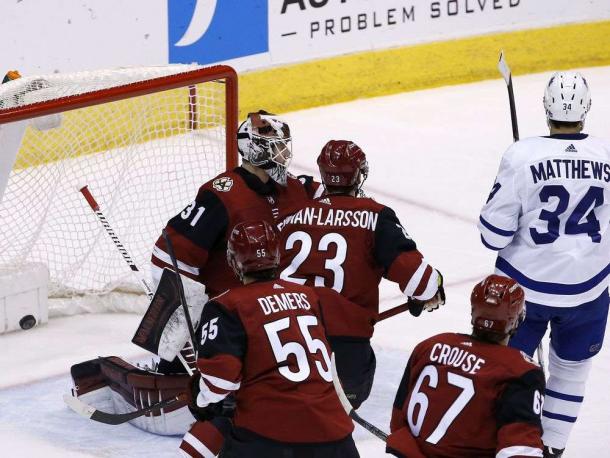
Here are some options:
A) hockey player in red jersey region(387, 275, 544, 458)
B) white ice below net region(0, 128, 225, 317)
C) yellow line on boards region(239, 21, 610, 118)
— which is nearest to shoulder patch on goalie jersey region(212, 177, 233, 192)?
hockey player in red jersey region(387, 275, 544, 458)

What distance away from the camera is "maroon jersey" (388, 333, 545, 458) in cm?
276

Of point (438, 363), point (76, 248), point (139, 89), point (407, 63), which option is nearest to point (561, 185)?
point (438, 363)

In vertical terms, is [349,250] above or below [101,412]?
above

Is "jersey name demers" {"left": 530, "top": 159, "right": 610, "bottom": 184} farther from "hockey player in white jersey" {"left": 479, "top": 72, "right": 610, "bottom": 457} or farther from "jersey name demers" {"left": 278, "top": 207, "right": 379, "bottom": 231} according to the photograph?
"jersey name demers" {"left": 278, "top": 207, "right": 379, "bottom": 231}

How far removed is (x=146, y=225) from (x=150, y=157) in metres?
0.28

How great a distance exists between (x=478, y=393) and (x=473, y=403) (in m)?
0.02

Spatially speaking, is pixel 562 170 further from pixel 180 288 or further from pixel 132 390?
pixel 132 390

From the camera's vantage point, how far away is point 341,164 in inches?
144

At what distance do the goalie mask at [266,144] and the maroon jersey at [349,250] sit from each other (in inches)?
10.7

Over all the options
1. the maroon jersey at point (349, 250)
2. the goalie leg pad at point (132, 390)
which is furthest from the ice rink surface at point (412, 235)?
the maroon jersey at point (349, 250)

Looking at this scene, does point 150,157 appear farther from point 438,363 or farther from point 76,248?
point 438,363

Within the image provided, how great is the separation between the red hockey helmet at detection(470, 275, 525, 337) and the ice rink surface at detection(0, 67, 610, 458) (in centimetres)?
116

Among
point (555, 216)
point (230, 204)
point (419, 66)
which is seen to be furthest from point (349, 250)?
point (419, 66)

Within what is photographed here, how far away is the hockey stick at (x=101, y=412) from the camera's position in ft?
12.6
